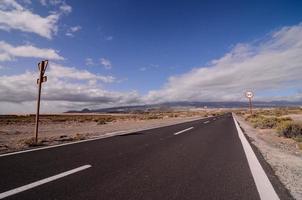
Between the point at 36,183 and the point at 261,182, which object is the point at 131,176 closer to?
the point at 36,183

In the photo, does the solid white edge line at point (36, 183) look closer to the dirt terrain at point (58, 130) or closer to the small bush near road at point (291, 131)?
the dirt terrain at point (58, 130)

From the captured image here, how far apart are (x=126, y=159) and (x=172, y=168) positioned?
1.70 metres

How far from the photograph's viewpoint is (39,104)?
42.8 ft

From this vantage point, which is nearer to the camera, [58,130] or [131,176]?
[131,176]

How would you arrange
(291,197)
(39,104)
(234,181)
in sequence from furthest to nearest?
(39,104), (234,181), (291,197)

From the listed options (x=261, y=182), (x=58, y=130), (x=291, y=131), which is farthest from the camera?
(x=58, y=130)

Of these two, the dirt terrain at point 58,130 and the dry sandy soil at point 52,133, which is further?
the dirt terrain at point 58,130

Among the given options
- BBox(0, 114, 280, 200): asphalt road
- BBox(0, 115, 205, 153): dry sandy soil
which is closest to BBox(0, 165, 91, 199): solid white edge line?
BBox(0, 114, 280, 200): asphalt road

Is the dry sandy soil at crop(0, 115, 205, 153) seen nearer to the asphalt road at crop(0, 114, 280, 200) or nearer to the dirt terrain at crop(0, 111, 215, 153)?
the dirt terrain at crop(0, 111, 215, 153)

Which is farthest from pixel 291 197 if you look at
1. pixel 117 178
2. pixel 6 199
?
pixel 6 199

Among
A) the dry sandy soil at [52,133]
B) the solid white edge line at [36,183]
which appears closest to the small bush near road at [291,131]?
the dry sandy soil at [52,133]

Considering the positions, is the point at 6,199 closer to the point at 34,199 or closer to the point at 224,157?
the point at 34,199

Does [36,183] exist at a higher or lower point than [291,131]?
lower

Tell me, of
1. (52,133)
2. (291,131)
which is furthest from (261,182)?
(52,133)
